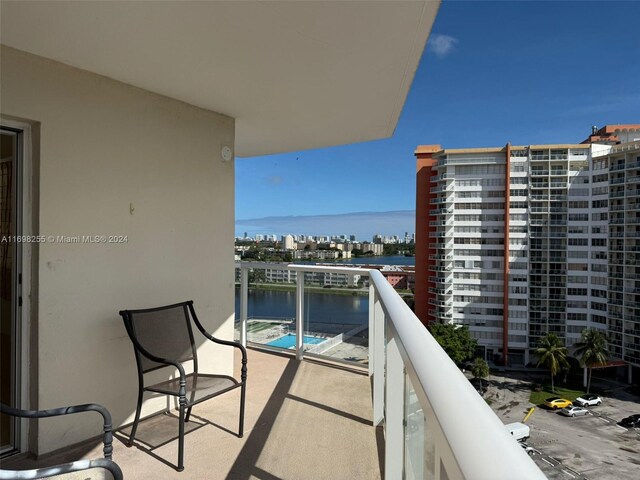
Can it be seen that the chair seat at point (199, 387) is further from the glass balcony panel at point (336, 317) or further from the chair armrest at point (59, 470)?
the glass balcony panel at point (336, 317)

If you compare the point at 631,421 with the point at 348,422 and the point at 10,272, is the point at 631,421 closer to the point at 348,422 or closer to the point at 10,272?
the point at 348,422

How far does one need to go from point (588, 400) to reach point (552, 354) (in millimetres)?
4366

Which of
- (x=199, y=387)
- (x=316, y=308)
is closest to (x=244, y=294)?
(x=316, y=308)

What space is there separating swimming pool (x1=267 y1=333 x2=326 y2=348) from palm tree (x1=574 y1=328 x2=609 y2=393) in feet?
132

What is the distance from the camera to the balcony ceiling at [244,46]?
1.99 meters

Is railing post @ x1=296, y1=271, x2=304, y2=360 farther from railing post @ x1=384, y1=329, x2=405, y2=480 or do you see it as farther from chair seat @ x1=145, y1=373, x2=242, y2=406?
railing post @ x1=384, y1=329, x2=405, y2=480

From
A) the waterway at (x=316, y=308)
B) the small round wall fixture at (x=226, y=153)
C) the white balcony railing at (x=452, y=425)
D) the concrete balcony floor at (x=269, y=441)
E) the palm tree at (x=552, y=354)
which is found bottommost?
the palm tree at (x=552, y=354)

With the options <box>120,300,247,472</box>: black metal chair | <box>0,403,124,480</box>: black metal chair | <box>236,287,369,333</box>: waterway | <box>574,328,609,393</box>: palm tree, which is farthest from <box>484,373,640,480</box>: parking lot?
<box>0,403,124,480</box>: black metal chair

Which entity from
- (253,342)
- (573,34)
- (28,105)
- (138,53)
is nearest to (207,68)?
(138,53)

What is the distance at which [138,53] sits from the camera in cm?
247

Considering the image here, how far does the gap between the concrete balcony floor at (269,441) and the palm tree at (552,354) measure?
38375mm

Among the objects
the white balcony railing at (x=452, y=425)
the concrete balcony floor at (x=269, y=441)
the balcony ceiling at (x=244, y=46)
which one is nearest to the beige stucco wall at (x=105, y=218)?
the balcony ceiling at (x=244, y=46)

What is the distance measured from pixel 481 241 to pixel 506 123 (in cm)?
7291

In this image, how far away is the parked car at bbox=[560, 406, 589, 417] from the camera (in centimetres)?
2934
